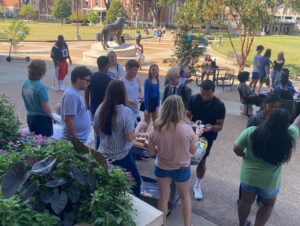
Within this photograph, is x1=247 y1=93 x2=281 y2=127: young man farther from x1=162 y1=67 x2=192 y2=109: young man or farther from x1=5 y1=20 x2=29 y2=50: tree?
x1=5 y1=20 x2=29 y2=50: tree

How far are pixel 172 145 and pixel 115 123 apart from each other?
0.67 meters

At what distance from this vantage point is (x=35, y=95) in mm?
4523

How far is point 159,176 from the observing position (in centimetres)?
372

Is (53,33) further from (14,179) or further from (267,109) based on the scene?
(14,179)

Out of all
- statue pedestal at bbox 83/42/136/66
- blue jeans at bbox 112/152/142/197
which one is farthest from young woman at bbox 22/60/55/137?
statue pedestal at bbox 83/42/136/66

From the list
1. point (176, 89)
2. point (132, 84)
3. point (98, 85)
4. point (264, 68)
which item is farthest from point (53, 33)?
point (98, 85)

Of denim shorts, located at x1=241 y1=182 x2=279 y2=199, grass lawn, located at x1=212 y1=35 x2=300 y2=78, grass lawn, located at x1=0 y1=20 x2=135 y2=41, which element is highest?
denim shorts, located at x1=241 y1=182 x2=279 y2=199

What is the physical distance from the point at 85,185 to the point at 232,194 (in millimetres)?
3136

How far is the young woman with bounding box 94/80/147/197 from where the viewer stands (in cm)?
354

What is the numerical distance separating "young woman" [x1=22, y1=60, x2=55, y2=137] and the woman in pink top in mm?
1855

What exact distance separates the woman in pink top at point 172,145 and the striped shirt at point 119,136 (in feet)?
0.92

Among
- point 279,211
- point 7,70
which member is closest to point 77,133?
point 279,211

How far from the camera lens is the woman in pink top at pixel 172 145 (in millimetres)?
Answer: 3459

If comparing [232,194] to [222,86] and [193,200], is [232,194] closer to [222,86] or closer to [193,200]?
[193,200]
